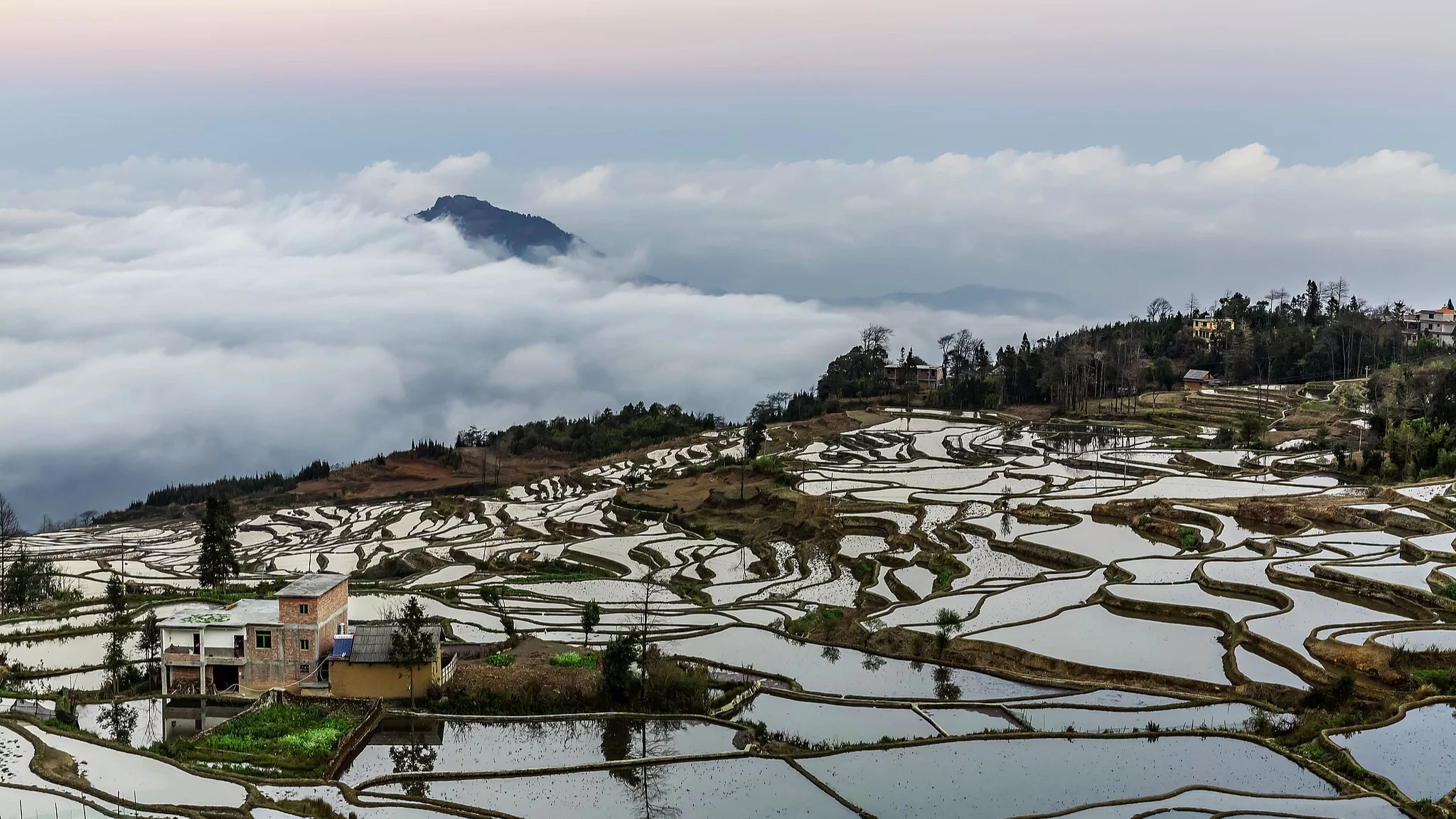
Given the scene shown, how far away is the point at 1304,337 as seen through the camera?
75.4m

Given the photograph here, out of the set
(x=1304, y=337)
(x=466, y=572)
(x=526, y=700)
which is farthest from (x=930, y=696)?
(x=1304, y=337)

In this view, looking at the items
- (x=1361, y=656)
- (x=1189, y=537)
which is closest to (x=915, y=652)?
(x=1361, y=656)

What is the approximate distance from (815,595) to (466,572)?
46.0 feet

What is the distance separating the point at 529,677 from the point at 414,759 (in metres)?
4.20

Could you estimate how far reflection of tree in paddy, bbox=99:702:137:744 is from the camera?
22.6 metres

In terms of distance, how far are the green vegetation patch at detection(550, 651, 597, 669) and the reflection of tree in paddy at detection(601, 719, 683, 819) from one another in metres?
3.30

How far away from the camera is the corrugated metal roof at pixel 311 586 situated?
985 inches

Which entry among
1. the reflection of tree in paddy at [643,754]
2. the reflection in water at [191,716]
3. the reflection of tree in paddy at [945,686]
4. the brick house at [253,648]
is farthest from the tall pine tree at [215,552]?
the reflection of tree in paddy at [945,686]

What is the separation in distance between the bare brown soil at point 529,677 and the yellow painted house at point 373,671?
28.0 inches

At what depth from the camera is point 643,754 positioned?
819 inches

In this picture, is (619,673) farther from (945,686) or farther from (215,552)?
(215,552)

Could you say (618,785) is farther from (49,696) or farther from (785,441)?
(785,441)

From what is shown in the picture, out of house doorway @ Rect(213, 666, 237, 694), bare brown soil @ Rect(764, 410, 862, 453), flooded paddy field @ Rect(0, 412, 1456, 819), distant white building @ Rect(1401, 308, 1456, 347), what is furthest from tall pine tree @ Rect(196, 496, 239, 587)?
distant white building @ Rect(1401, 308, 1456, 347)

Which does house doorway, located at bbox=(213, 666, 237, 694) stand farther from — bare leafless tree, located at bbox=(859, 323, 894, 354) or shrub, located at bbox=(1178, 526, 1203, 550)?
bare leafless tree, located at bbox=(859, 323, 894, 354)
